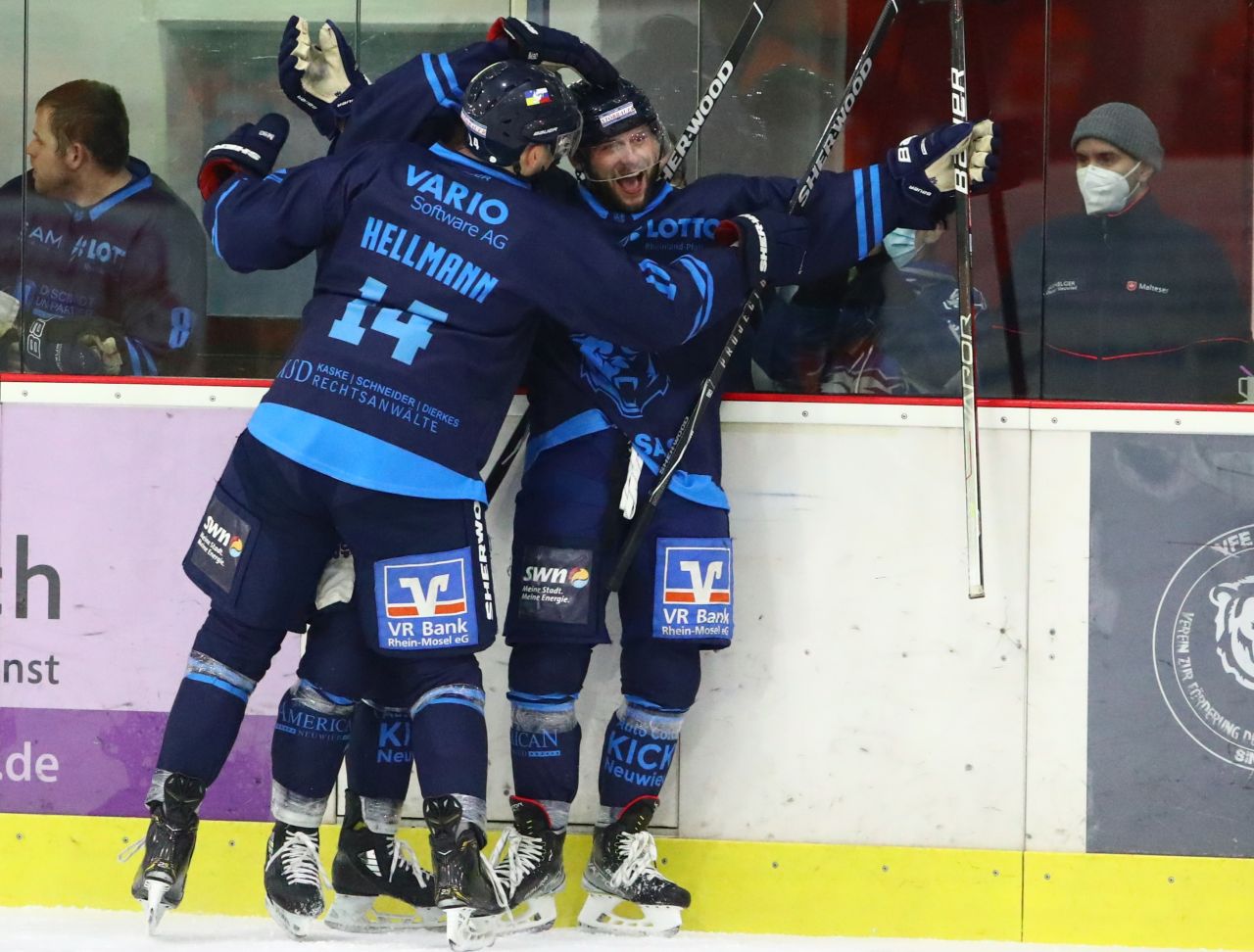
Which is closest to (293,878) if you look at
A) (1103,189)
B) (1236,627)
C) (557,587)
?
(557,587)

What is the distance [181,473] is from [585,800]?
103 centimetres

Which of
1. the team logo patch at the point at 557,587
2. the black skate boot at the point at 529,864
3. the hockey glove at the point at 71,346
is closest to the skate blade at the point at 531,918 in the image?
the black skate boot at the point at 529,864

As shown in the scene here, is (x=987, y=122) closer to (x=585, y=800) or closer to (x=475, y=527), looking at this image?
(x=475, y=527)

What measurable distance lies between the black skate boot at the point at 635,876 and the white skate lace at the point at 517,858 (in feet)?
0.40

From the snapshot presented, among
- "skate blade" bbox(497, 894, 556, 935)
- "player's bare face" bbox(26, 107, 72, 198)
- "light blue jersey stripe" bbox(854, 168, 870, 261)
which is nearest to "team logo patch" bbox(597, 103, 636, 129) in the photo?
"light blue jersey stripe" bbox(854, 168, 870, 261)

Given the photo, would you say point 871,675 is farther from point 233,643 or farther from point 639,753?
point 233,643

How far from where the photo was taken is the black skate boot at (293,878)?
8.68 feet

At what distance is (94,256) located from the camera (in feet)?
10.3

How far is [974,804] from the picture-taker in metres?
2.97

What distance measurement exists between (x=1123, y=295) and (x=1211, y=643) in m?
0.69

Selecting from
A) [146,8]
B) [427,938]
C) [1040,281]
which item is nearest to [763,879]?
[427,938]

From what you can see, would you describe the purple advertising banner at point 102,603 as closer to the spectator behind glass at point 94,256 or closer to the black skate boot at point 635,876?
the spectator behind glass at point 94,256

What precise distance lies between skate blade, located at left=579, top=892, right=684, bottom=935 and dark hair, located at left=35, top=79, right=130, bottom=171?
1.74 metres

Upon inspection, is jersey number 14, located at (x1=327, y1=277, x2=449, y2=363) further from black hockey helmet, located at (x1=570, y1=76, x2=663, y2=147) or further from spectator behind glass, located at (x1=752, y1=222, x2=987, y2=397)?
spectator behind glass, located at (x1=752, y1=222, x2=987, y2=397)
